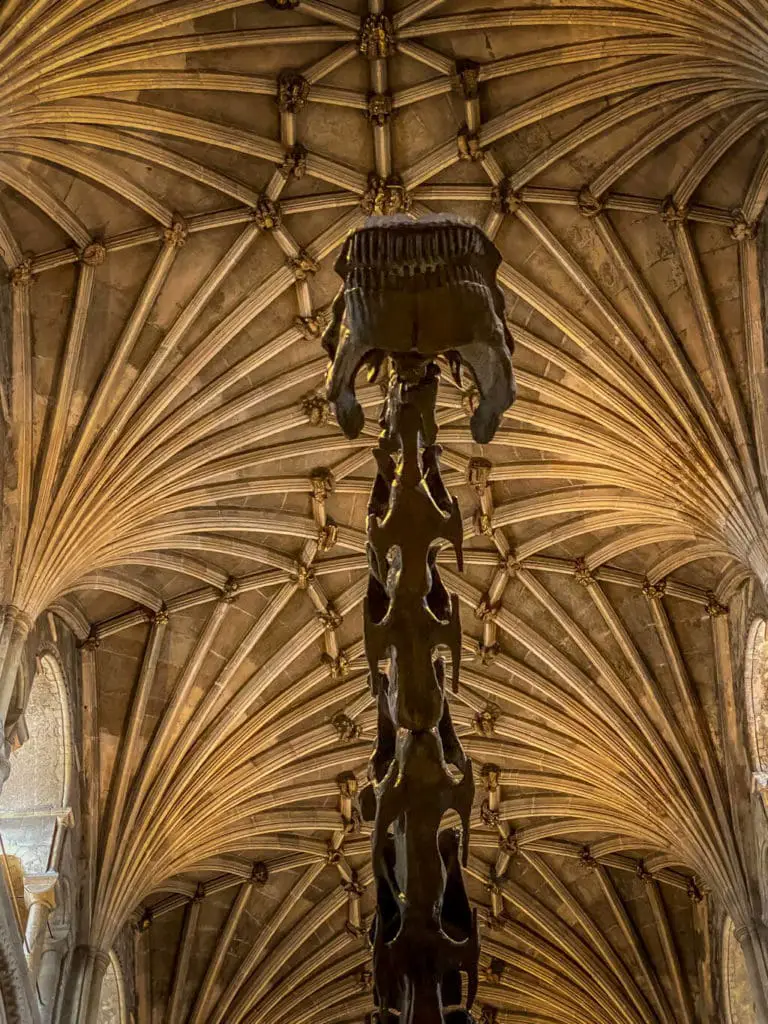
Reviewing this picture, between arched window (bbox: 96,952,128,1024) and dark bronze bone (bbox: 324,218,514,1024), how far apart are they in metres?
15.6

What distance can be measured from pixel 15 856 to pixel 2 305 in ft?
23.5

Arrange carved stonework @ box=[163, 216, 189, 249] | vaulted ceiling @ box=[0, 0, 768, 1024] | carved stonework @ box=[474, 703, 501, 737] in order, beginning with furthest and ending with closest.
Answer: carved stonework @ box=[474, 703, 501, 737] → carved stonework @ box=[163, 216, 189, 249] → vaulted ceiling @ box=[0, 0, 768, 1024]

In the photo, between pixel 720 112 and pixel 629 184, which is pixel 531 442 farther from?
pixel 720 112

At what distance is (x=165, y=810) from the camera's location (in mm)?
19688

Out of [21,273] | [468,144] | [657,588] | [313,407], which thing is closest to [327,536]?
[313,407]

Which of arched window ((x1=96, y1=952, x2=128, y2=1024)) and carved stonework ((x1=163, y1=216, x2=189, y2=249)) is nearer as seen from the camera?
carved stonework ((x1=163, y1=216, x2=189, y2=249))

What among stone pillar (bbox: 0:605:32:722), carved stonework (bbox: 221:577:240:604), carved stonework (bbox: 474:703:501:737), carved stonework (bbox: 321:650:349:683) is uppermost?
carved stonework (bbox: 221:577:240:604)

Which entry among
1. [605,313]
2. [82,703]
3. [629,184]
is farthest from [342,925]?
[629,184]

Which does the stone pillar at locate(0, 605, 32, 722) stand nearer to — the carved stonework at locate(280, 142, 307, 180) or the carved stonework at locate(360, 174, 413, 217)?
the carved stonework at locate(280, 142, 307, 180)

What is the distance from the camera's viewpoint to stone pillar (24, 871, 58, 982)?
1650cm

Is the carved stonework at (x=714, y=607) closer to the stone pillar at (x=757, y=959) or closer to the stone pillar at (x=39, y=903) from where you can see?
the stone pillar at (x=757, y=959)

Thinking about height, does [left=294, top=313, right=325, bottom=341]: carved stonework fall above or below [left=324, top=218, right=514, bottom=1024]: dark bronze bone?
above

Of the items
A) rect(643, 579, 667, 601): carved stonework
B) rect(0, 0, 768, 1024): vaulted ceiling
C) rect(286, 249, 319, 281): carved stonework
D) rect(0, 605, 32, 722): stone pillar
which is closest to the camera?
rect(0, 605, 32, 722): stone pillar

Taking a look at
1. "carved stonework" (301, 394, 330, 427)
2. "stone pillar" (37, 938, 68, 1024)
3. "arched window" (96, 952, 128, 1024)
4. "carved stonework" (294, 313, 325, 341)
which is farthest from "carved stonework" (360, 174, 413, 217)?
"arched window" (96, 952, 128, 1024)
